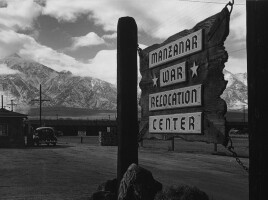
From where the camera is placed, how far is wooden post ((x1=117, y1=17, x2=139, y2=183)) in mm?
4664

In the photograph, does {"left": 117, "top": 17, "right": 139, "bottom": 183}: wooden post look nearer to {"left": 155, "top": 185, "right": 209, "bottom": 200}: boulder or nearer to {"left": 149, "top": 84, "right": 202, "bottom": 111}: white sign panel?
{"left": 149, "top": 84, "right": 202, "bottom": 111}: white sign panel

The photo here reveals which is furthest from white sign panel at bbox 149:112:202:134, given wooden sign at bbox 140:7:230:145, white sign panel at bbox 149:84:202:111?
Result: white sign panel at bbox 149:84:202:111

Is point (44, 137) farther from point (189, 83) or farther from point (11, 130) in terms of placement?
point (189, 83)

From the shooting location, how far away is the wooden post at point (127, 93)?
4.66m

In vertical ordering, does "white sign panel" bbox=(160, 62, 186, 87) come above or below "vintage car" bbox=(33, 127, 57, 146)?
above

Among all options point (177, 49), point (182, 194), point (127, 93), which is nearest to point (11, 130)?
point (127, 93)

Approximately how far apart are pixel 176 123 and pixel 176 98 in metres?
0.27

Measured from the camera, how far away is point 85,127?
317 ft

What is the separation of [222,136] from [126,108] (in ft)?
5.38
